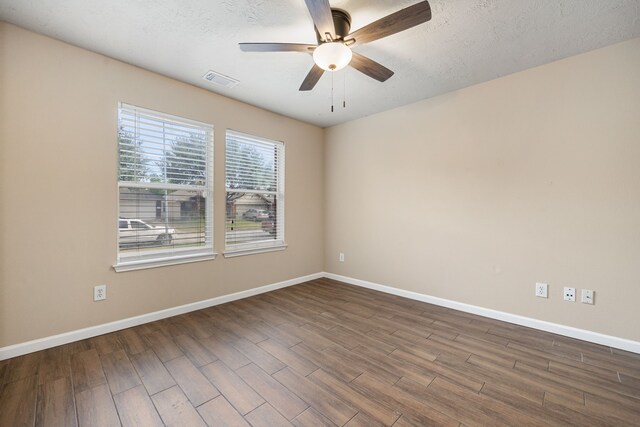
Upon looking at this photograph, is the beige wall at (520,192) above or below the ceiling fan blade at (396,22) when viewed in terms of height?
below

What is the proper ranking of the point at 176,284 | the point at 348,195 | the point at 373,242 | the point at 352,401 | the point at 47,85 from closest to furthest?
the point at 352,401
the point at 47,85
the point at 176,284
the point at 373,242
the point at 348,195

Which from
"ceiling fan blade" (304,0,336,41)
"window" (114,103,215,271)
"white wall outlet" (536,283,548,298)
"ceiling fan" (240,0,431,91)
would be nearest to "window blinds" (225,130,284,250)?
"window" (114,103,215,271)

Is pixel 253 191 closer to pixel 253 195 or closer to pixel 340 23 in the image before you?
pixel 253 195

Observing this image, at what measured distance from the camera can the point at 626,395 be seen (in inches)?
67.1

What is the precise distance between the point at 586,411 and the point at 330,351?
162 centimetres

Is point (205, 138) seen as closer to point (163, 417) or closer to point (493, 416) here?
point (163, 417)

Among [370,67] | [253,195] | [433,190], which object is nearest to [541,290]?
[433,190]

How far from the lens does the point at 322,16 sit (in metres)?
1.59

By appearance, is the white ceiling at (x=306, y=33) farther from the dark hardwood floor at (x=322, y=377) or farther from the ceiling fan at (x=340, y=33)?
the dark hardwood floor at (x=322, y=377)

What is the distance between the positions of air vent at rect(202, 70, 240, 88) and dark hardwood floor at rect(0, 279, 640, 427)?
100 inches

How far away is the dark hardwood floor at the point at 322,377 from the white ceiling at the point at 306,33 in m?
2.55

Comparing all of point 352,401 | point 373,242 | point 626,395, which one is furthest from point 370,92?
point 626,395

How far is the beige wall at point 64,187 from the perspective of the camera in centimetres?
207

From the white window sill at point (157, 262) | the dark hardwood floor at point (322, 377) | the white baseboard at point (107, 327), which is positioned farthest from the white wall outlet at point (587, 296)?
the white window sill at point (157, 262)
